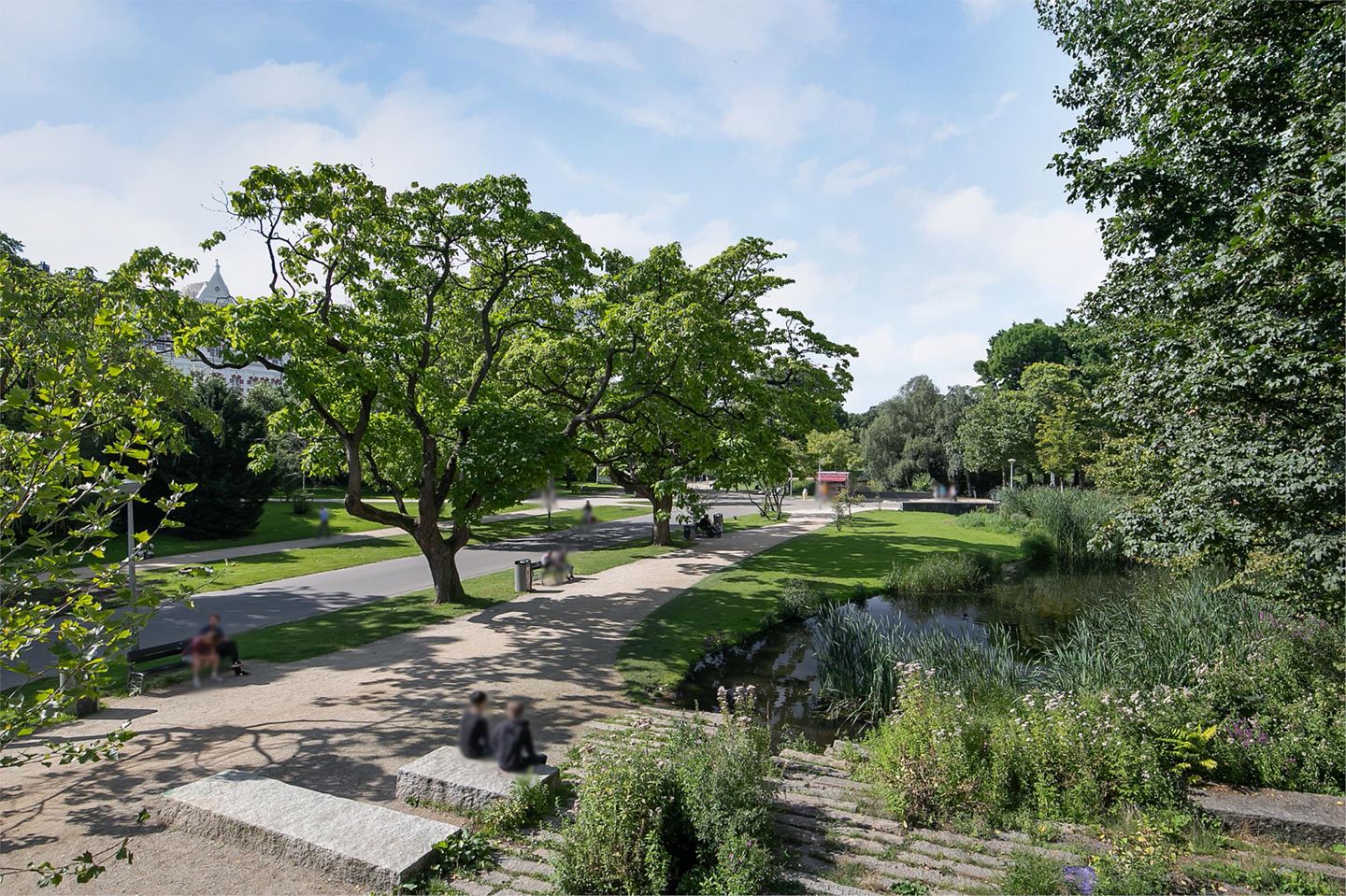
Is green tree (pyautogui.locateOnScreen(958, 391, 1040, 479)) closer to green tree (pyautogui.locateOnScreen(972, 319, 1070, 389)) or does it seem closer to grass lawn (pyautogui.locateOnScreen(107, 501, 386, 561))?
green tree (pyautogui.locateOnScreen(972, 319, 1070, 389))

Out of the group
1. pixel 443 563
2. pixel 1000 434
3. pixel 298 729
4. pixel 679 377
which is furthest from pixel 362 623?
pixel 1000 434

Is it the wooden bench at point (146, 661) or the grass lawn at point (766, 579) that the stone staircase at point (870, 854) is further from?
the grass lawn at point (766, 579)

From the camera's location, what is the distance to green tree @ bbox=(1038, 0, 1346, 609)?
7496 mm

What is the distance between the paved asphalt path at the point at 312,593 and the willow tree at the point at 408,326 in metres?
2.75

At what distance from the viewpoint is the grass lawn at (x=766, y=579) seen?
14.6 meters

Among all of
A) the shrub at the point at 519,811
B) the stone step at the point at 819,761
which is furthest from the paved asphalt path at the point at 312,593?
the shrub at the point at 519,811

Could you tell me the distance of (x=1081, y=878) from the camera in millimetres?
6301

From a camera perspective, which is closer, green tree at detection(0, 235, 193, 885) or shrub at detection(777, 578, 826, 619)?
green tree at detection(0, 235, 193, 885)

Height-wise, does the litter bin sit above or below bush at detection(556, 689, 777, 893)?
above

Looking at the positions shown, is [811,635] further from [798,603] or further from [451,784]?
[451,784]

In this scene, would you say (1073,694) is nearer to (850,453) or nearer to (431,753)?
(431,753)

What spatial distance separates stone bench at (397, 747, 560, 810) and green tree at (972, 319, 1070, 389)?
77.8 meters

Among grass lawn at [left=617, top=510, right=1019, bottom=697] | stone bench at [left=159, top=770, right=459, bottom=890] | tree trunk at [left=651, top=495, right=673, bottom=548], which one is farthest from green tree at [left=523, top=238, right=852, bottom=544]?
stone bench at [left=159, top=770, right=459, bottom=890]

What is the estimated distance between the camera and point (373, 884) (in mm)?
6590
